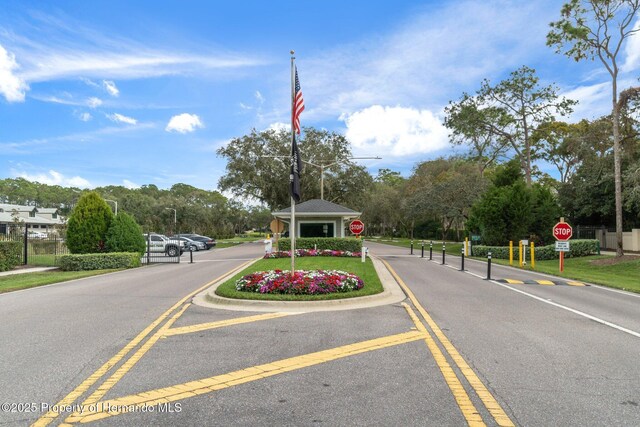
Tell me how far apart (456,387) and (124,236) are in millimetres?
22636

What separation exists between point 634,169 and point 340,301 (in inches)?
1125

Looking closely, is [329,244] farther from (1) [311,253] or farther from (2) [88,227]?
(2) [88,227]

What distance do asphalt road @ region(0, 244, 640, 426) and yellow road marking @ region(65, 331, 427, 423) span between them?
0.02m

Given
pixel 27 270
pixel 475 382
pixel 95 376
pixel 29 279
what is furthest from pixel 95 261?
pixel 475 382

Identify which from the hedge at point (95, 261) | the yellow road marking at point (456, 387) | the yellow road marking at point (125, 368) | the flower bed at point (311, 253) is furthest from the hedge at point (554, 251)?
the yellow road marking at point (125, 368)

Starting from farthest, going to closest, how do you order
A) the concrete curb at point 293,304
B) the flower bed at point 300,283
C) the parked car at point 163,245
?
the parked car at point 163,245 → the flower bed at point 300,283 → the concrete curb at point 293,304

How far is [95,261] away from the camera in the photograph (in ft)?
74.0

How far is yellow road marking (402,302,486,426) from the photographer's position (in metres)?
4.23

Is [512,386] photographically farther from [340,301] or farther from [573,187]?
Result: [573,187]

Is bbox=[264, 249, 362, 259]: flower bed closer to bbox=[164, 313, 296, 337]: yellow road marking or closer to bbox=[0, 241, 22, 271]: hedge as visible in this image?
bbox=[0, 241, 22, 271]: hedge

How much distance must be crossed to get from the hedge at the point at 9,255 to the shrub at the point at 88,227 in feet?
7.31

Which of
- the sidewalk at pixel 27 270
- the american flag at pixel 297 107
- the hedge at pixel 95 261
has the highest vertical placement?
the american flag at pixel 297 107

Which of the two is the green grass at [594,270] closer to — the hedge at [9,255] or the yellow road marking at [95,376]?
the yellow road marking at [95,376]

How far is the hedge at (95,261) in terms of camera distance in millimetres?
22281
